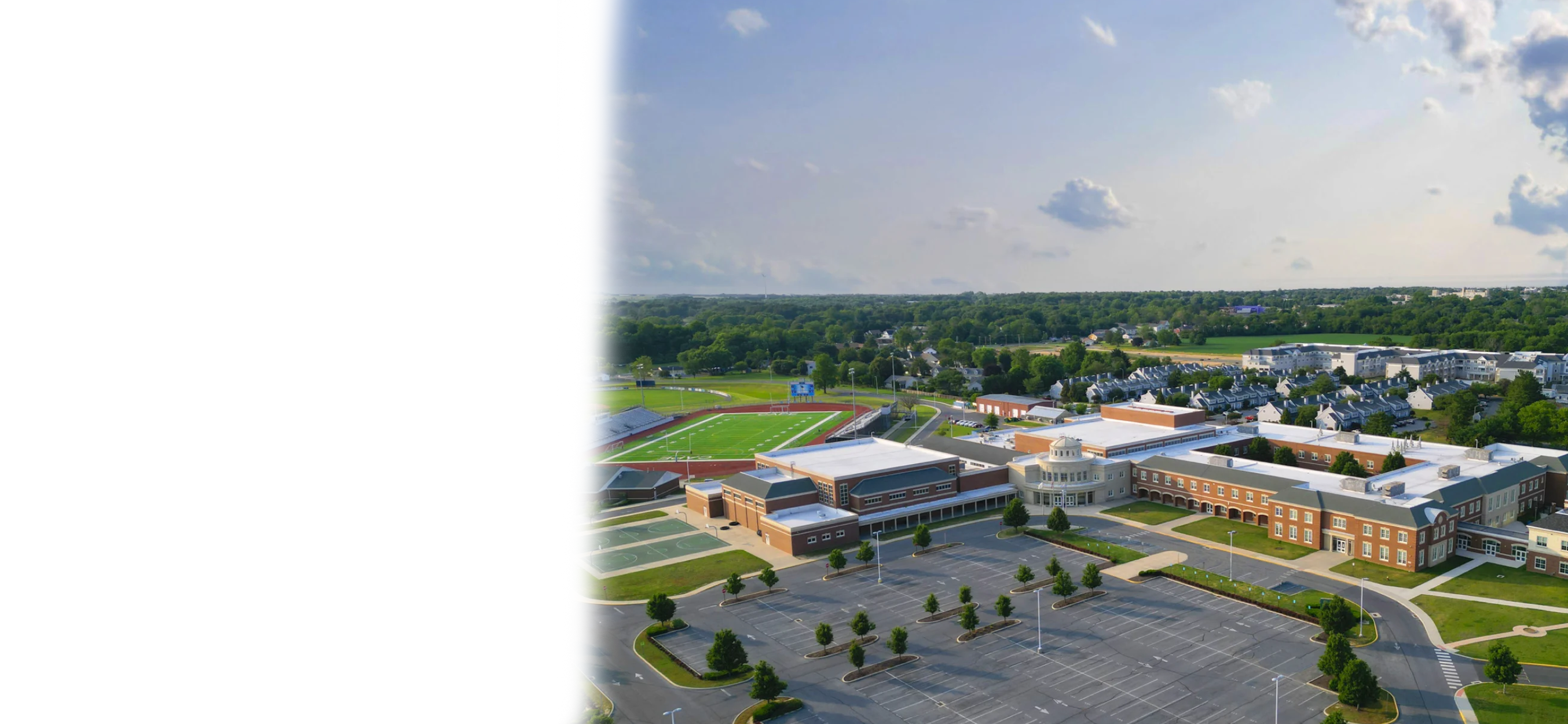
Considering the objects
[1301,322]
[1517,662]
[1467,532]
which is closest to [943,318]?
[1301,322]

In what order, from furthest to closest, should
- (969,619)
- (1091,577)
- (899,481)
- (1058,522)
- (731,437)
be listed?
(731,437)
(899,481)
(1058,522)
(1091,577)
(969,619)

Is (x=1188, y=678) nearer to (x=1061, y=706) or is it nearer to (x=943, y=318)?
(x=1061, y=706)

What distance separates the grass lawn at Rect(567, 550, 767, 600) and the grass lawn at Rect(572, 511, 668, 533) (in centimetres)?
459

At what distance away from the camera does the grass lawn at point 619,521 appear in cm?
3195

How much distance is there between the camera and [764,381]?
76375 mm

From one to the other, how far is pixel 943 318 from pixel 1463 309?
63.1m

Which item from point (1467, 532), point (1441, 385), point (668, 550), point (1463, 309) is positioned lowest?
point (668, 550)

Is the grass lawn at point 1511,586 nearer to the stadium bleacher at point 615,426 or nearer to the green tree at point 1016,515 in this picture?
the green tree at point 1016,515

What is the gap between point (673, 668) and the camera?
19484 mm

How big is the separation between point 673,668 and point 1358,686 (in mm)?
14553

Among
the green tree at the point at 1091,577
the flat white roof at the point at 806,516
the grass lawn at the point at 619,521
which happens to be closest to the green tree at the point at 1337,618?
the green tree at the point at 1091,577

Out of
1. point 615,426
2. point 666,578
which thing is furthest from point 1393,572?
point 615,426

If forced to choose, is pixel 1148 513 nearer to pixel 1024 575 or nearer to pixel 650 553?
pixel 1024 575

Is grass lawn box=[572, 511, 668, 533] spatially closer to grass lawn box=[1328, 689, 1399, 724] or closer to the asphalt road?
the asphalt road
